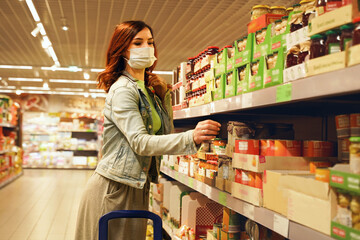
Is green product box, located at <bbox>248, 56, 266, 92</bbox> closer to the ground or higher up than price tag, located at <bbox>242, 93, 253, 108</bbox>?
higher up

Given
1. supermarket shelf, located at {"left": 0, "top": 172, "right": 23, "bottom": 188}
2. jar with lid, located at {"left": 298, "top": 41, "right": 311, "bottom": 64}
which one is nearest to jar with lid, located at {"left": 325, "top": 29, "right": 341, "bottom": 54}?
jar with lid, located at {"left": 298, "top": 41, "right": 311, "bottom": 64}

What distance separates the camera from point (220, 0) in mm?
5246

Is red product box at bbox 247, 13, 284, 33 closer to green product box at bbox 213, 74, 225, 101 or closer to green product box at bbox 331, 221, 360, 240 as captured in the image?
green product box at bbox 213, 74, 225, 101

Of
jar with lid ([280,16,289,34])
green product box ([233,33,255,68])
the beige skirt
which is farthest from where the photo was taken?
the beige skirt

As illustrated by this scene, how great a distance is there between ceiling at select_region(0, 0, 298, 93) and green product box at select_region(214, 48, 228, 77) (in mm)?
3385

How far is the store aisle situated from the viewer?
4.89m

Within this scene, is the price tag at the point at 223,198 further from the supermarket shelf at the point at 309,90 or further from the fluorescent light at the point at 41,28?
the fluorescent light at the point at 41,28

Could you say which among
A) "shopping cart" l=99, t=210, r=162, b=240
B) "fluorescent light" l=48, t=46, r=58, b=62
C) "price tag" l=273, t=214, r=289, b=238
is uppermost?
"fluorescent light" l=48, t=46, r=58, b=62

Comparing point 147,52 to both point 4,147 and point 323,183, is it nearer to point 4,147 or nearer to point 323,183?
point 323,183

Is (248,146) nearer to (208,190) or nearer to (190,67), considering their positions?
(208,190)

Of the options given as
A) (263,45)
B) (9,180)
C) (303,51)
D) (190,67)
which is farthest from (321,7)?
(9,180)

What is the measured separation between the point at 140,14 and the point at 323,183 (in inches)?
207

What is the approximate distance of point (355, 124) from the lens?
123 centimetres

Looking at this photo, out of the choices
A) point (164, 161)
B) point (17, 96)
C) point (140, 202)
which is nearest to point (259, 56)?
point (140, 202)
